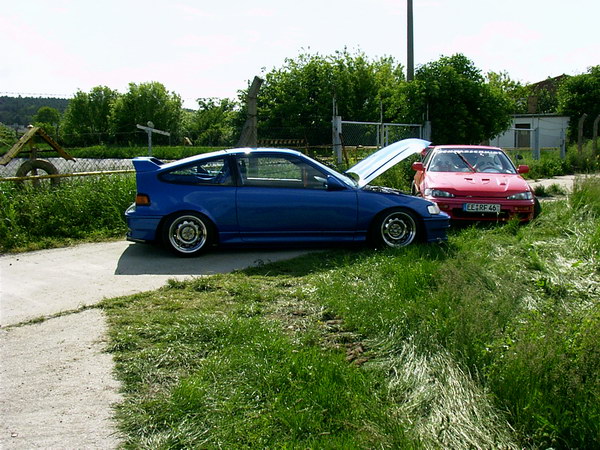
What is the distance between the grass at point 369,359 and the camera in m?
3.32

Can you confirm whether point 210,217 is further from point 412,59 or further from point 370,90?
point 370,90

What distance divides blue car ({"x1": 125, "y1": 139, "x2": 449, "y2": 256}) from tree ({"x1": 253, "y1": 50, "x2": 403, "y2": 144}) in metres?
8.08

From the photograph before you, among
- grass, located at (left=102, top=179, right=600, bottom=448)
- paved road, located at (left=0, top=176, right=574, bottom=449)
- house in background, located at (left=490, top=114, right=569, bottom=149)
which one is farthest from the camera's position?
house in background, located at (left=490, top=114, right=569, bottom=149)

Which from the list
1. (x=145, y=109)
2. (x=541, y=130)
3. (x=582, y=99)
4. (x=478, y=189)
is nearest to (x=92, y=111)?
(x=145, y=109)

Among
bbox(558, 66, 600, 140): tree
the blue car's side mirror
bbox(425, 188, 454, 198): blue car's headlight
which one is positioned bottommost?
bbox(425, 188, 454, 198): blue car's headlight

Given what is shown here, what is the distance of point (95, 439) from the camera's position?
132 inches

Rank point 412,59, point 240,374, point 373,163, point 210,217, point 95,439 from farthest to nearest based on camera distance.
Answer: point 412,59 < point 373,163 < point 210,217 < point 240,374 < point 95,439

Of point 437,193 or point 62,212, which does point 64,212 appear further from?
point 437,193

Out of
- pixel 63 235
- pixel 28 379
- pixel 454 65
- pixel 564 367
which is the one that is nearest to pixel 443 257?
pixel 564 367

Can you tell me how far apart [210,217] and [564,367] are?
5279 millimetres

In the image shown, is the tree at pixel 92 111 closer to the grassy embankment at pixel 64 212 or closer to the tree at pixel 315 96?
the tree at pixel 315 96

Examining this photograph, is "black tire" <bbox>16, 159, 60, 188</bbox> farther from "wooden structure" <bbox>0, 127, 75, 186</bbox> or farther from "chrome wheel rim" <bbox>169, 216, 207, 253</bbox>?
"chrome wheel rim" <bbox>169, 216, 207, 253</bbox>

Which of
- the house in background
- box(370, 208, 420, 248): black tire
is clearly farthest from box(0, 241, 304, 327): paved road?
the house in background

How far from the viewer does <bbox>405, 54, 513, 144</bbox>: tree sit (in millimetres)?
18188
